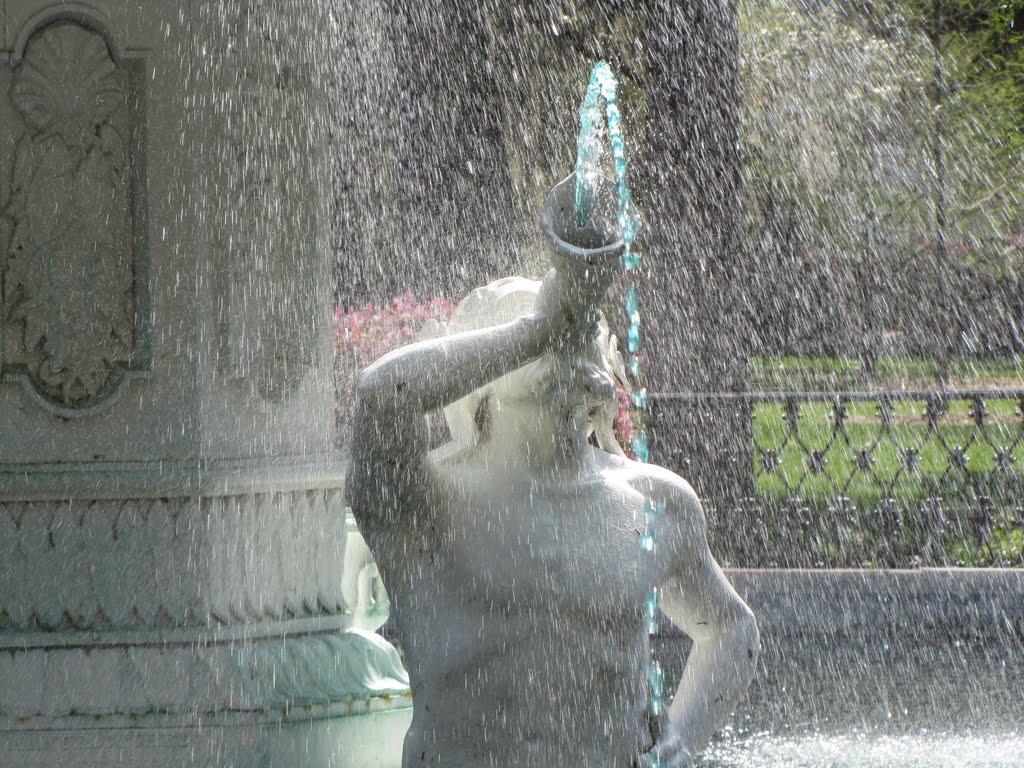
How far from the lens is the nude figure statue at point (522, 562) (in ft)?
5.95

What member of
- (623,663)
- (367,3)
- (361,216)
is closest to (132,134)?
(623,663)

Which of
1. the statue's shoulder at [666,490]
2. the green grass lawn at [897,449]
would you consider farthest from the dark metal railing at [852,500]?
the statue's shoulder at [666,490]

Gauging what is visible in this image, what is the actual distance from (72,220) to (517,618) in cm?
142

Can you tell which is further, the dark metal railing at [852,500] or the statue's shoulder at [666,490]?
the dark metal railing at [852,500]

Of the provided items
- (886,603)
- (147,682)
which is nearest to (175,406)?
(147,682)

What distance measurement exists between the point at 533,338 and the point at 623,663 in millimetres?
483

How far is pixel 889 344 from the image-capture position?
17.1 m

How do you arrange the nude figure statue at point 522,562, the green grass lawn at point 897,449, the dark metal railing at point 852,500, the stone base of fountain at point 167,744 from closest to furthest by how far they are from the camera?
the nude figure statue at point 522,562 < the stone base of fountain at point 167,744 < the dark metal railing at point 852,500 < the green grass lawn at point 897,449

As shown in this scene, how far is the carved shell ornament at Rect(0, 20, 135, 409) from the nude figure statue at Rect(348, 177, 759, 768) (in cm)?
111

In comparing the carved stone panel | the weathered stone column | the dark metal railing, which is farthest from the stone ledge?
the carved stone panel

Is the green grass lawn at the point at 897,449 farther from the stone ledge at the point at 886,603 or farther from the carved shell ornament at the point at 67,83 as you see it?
the carved shell ornament at the point at 67,83

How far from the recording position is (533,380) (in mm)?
1872

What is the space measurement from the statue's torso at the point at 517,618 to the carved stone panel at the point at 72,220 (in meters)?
1.10

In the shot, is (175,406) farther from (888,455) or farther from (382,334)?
(888,455)
